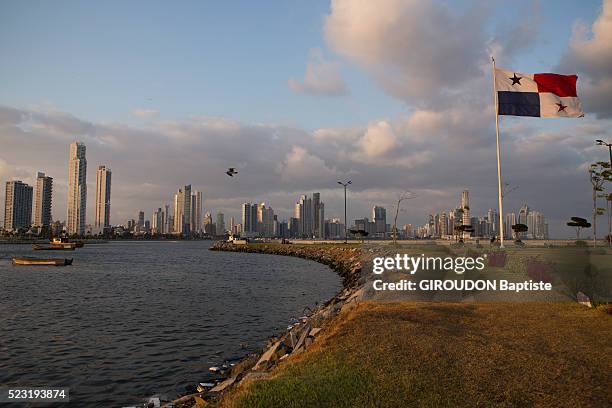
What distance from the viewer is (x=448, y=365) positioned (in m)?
9.34

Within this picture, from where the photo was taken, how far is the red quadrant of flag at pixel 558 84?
23.4 m

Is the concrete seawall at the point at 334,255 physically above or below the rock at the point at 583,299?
below

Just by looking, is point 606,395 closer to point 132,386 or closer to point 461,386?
point 461,386

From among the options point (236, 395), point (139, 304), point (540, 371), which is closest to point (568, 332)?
point (540, 371)

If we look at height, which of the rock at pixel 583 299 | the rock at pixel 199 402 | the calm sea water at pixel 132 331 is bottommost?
the calm sea water at pixel 132 331

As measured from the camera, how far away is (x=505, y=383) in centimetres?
849

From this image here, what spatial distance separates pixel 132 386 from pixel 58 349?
21.5ft

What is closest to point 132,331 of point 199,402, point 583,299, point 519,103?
point 199,402

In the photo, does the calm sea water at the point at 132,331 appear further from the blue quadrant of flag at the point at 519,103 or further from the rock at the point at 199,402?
the blue quadrant of flag at the point at 519,103

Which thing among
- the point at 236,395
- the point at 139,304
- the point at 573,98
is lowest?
the point at 139,304

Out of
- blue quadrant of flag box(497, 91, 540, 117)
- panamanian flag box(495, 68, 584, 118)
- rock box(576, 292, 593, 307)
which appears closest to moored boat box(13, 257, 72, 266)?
blue quadrant of flag box(497, 91, 540, 117)

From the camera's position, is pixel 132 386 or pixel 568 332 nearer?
pixel 568 332

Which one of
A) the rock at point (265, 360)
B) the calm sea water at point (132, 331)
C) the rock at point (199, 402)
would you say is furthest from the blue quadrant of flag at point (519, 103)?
the rock at point (199, 402)

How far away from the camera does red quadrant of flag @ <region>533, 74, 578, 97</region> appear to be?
2338cm
